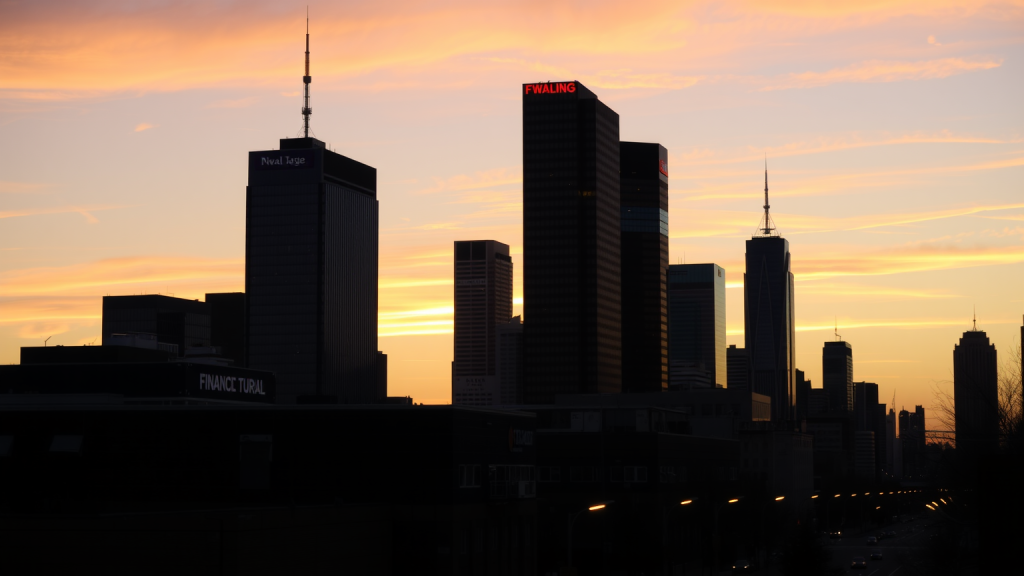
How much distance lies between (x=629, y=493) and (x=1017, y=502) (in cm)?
9598

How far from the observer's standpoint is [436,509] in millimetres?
Answer: 81375

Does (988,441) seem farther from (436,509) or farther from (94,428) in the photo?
(94,428)

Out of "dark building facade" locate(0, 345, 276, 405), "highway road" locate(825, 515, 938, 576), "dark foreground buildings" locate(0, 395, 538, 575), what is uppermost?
"dark building facade" locate(0, 345, 276, 405)

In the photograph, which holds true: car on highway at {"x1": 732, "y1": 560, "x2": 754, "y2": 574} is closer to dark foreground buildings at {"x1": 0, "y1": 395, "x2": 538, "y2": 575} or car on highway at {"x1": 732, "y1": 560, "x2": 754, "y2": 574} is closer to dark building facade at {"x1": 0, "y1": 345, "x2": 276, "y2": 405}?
dark foreground buildings at {"x1": 0, "y1": 395, "x2": 538, "y2": 575}

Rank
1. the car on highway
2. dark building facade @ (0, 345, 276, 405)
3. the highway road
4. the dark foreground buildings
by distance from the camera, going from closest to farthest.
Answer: the dark foreground buildings
dark building facade @ (0, 345, 276, 405)
the highway road
the car on highway

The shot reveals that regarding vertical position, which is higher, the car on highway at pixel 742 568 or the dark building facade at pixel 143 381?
the dark building facade at pixel 143 381

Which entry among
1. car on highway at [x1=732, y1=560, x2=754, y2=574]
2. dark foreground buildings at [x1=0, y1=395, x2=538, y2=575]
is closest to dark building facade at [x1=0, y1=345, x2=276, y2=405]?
dark foreground buildings at [x1=0, y1=395, x2=538, y2=575]

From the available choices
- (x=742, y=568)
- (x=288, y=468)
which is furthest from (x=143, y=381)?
(x=742, y=568)

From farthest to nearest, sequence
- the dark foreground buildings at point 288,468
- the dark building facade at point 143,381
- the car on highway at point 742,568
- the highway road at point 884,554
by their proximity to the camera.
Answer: the car on highway at point 742,568 → the highway road at point 884,554 → the dark building facade at point 143,381 → the dark foreground buildings at point 288,468

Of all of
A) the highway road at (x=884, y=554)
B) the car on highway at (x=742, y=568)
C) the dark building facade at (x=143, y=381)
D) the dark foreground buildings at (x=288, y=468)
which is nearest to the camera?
the dark foreground buildings at (x=288, y=468)

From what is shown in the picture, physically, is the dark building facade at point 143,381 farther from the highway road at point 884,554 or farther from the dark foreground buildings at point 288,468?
the highway road at point 884,554

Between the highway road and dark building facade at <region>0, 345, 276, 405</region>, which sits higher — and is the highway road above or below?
below

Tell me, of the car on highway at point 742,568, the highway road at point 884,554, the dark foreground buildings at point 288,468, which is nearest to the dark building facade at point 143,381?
the dark foreground buildings at point 288,468

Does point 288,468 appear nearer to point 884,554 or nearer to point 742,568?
point 742,568
